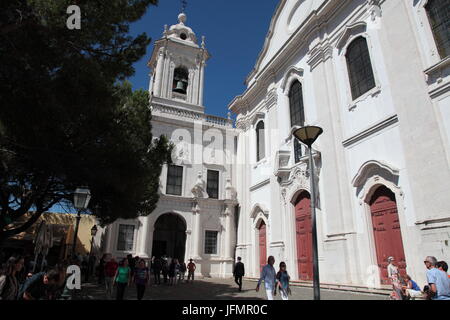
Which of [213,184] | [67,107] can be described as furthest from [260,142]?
[67,107]

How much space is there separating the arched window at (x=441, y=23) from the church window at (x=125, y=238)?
54.3 ft

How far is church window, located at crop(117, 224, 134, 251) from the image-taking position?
1783cm

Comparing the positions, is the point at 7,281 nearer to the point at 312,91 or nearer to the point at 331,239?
the point at 331,239

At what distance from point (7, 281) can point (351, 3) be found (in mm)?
14039

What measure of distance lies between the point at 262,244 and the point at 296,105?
7.61 m

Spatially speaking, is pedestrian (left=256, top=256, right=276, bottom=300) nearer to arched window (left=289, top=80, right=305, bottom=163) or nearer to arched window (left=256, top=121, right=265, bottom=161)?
arched window (left=289, top=80, right=305, bottom=163)

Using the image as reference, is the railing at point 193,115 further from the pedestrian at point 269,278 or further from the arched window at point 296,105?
the pedestrian at point 269,278

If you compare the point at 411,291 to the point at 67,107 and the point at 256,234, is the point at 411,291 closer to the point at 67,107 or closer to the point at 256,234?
the point at 67,107

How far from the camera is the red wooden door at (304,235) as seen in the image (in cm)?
1308

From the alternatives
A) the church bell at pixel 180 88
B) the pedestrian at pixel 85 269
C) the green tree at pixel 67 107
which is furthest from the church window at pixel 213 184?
the green tree at pixel 67 107

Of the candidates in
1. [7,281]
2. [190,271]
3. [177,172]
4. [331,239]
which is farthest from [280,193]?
[7,281]

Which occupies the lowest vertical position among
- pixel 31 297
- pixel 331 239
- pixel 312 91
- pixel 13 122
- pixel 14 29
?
pixel 31 297
